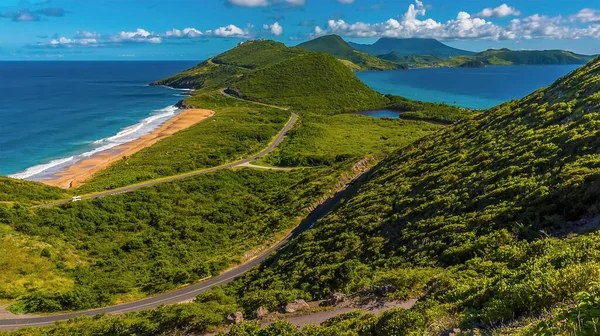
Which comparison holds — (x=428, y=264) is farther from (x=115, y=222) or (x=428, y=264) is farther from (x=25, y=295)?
(x=115, y=222)

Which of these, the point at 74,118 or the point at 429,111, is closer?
the point at 74,118

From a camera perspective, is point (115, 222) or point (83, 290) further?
point (115, 222)

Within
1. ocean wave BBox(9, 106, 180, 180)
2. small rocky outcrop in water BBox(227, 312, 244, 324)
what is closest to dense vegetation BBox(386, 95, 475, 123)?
ocean wave BBox(9, 106, 180, 180)

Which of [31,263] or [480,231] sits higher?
[480,231]

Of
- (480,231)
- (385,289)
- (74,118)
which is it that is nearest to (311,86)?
(74,118)

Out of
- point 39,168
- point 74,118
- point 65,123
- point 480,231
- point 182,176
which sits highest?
point 74,118

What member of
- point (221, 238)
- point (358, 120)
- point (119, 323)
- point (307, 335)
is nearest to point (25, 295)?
point (119, 323)

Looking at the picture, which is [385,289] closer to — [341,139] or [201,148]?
[201,148]

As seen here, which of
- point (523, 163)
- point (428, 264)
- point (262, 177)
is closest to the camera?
point (428, 264)
